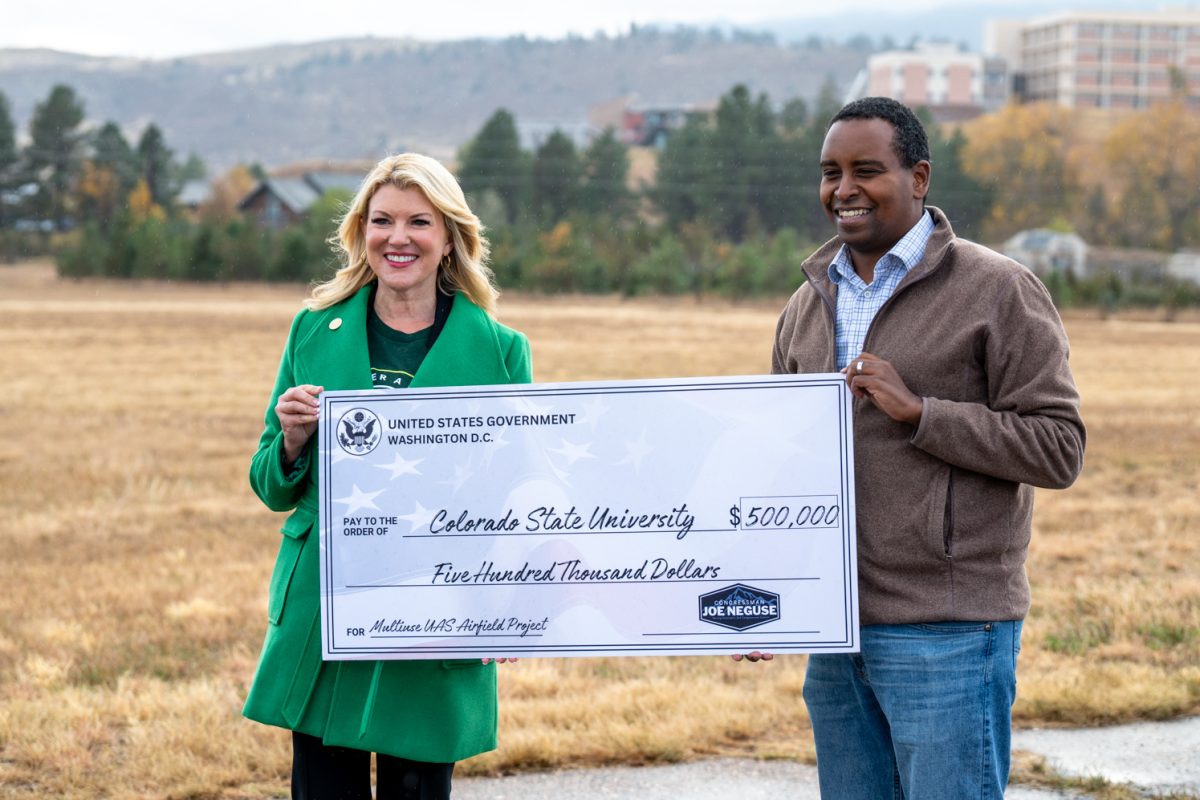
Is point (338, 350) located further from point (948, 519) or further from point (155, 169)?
point (155, 169)

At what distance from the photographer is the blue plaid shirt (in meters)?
3.04

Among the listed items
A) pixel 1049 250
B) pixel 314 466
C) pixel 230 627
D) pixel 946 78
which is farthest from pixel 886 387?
pixel 946 78

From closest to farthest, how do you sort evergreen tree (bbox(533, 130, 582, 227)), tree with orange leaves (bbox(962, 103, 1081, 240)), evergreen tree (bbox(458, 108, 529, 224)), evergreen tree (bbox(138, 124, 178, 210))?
1. tree with orange leaves (bbox(962, 103, 1081, 240))
2. evergreen tree (bbox(458, 108, 529, 224))
3. evergreen tree (bbox(533, 130, 582, 227))
4. evergreen tree (bbox(138, 124, 178, 210))

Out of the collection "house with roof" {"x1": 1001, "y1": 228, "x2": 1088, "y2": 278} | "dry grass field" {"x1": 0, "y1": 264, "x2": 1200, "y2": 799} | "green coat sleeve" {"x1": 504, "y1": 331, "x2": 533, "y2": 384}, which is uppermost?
"green coat sleeve" {"x1": 504, "y1": 331, "x2": 533, "y2": 384}

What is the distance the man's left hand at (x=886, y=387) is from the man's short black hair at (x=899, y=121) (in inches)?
17.7

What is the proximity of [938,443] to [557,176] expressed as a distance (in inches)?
3479

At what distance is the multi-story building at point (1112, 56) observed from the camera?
187 m

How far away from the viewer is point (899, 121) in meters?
3.02

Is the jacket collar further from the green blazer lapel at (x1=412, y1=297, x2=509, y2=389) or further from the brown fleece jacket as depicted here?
the brown fleece jacket

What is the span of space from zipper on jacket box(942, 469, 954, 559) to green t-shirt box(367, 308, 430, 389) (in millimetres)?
1354

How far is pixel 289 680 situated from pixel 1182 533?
28.4 ft

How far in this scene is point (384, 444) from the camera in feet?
11.1

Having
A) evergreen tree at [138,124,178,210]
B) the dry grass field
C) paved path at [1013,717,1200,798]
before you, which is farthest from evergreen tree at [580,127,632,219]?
paved path at [1013,717,1200,798]

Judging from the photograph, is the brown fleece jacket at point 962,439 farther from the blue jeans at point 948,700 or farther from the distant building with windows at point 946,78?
the distant building with windows at point 946,78
